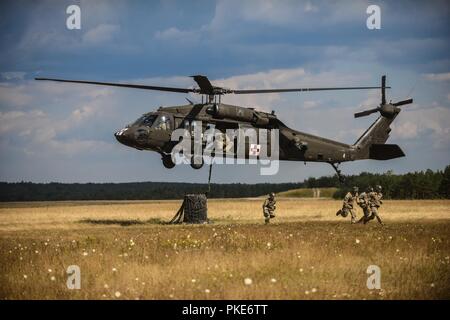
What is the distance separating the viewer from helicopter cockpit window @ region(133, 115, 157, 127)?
87.7 ft

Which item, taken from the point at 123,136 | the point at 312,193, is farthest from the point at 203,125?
the point at 312,193

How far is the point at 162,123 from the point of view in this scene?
27047 mm

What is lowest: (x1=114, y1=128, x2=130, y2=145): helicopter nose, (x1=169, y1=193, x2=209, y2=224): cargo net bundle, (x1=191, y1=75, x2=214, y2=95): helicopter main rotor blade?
(x1=169, y1=193, x2=209, y2=224): cargo net bundle

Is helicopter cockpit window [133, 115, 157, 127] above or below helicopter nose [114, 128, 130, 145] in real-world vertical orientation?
above

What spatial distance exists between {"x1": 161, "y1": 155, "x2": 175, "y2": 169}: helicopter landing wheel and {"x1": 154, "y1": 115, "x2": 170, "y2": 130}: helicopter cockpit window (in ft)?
4.85

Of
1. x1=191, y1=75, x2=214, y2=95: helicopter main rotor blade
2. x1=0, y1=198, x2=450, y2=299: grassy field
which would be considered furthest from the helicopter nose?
x1=0, y1=198, x2=450, y2=299: grassy field

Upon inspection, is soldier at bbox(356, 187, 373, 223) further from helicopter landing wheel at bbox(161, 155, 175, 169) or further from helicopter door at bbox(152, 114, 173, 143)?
helicopter door at bbox(152, 114, 173, 143)

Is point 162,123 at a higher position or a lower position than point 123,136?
higher

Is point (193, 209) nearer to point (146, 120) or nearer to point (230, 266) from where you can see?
point (146, 120)

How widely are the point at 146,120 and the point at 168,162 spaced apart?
235 cm

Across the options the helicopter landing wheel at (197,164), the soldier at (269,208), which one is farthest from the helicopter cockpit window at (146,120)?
the soldier at (269,208)

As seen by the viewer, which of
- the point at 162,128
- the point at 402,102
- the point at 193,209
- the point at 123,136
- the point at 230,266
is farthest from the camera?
the point at 402,102

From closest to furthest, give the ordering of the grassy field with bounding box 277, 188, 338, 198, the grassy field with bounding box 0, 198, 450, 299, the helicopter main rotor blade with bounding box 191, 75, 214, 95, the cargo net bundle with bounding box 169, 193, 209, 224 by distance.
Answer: the grassy field with bounding box 0, 198, 450, 299
the helicopter main rotor blade with bounding box 191, 75, 214, 95
the cargo net bundle with bounding box 169, 193, 209, 224
the grassy field with bounding box 277, 188, 338, 198
